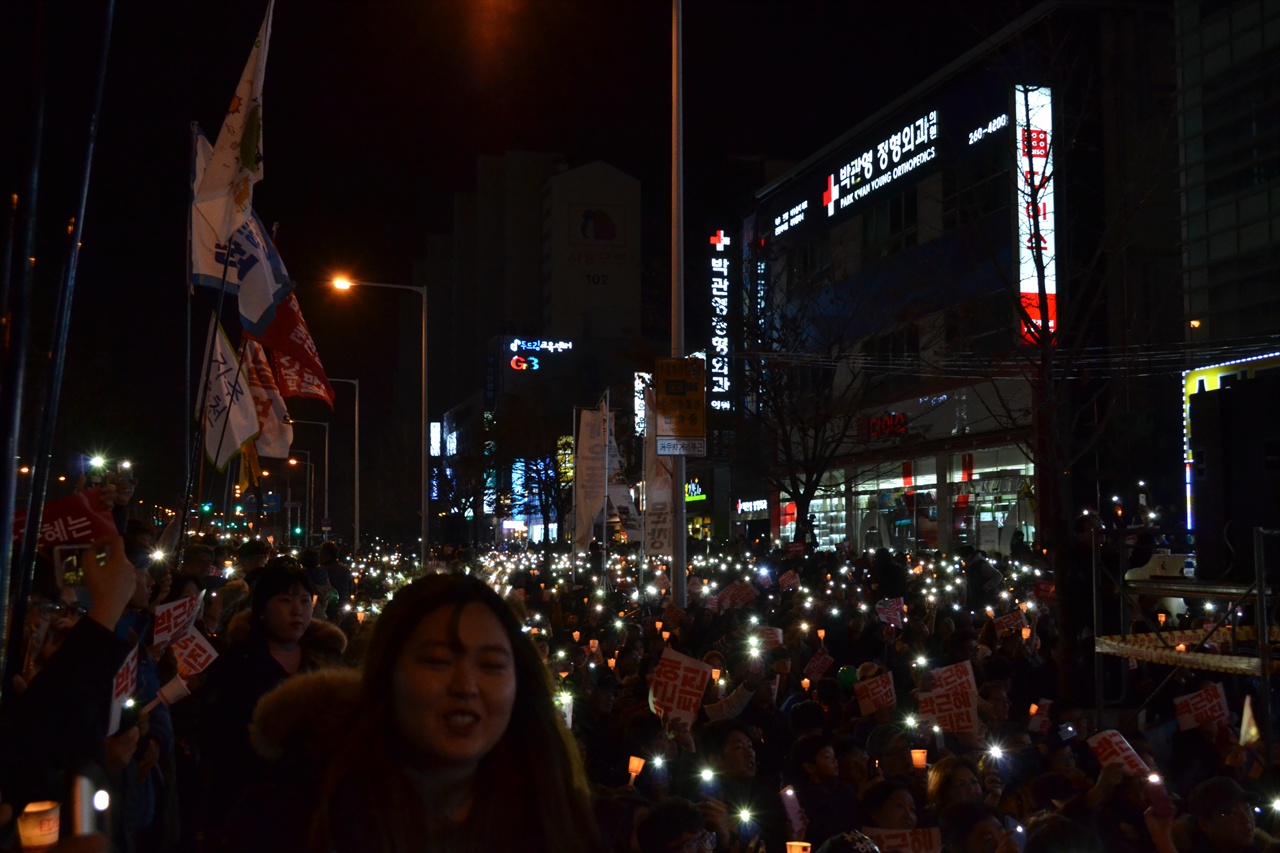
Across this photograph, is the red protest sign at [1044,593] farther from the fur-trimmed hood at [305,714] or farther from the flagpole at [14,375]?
the flagpole at [14,375]

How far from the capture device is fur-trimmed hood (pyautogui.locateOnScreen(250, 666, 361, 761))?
231cm

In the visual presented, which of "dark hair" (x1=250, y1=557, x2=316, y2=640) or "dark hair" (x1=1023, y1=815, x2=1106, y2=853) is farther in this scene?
"dark hair" (x1=1023, y1=815, x2=1106, y2=853)

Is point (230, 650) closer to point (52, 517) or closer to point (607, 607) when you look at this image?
point (52, 517)

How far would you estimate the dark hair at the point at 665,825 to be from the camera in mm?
4805

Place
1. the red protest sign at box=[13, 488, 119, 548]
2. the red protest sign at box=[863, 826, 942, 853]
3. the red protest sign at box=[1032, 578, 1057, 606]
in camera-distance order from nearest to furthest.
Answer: the red protest sign at box=[13, 488, 119, 548] < the red protest sign at box=[863, 826, 942, 853] < the red protest sign at box=[1032, 578, 1057, 606]

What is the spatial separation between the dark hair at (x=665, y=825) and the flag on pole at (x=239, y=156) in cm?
699

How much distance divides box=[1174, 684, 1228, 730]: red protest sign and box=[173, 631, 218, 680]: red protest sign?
6.46 metres

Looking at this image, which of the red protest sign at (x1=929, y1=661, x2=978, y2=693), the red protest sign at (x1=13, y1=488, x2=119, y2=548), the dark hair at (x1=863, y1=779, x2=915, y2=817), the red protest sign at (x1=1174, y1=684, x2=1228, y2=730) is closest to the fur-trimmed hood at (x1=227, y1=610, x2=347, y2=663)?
the red protest sign at (x1=13, y1=488, x2=119, y2=548)

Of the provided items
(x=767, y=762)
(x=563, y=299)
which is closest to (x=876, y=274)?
(x=767, y=762)

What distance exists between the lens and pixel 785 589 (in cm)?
1845

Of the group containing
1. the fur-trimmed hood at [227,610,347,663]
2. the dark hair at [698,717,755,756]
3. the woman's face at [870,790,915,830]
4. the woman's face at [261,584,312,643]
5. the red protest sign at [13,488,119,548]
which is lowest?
the woman's face at [870,790,915,830]

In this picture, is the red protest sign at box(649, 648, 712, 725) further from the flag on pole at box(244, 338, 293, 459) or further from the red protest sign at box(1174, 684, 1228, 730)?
the flag on pole at box(244, 338, 293, 459)

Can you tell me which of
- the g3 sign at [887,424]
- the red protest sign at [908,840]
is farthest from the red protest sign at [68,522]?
the g3 sign at [887,424]

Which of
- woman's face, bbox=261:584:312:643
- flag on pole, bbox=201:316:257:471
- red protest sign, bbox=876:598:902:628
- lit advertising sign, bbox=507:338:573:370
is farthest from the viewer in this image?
lit advertising sign, bbox=507:338:573:370
